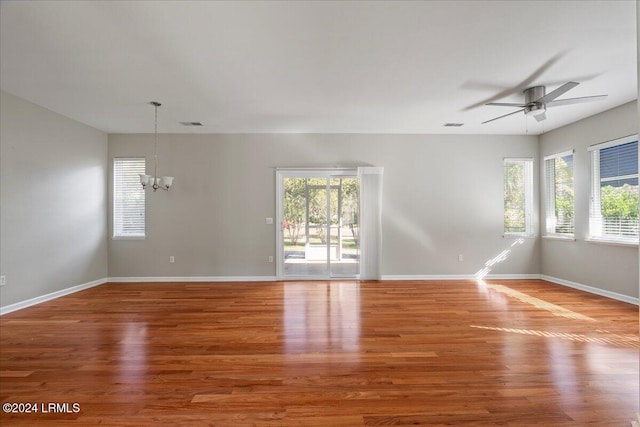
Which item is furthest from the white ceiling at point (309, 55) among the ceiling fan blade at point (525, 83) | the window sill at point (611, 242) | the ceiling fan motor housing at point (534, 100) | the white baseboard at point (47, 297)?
the white baseboard at point (47, 297)

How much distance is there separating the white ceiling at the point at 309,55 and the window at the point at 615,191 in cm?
69

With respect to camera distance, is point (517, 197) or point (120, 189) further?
point (517, 197)

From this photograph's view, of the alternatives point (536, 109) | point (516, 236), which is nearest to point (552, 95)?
point (536, 109)

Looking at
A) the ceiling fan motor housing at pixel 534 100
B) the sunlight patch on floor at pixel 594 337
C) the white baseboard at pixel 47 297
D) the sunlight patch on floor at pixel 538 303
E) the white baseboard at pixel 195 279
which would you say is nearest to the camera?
the sunlight patch on floor at pixel 594 337

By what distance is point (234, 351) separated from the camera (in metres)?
2.80

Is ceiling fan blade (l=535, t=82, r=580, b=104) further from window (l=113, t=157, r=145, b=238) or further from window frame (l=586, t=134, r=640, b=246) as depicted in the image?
window (l=113, t=157, r=145, b=238)

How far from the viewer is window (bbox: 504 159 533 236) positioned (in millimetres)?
6082

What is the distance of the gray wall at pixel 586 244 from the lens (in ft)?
14.5

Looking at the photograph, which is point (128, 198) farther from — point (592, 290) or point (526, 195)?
point (592, 290)

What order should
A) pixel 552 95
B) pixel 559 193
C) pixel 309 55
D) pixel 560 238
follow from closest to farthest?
pixel 309 55
pixel 552 95
pixel 560 238
pixel 559 193

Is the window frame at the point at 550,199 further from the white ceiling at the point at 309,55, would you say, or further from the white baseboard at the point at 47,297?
the white baseboard at the point at 47,297

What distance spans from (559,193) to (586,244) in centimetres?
107

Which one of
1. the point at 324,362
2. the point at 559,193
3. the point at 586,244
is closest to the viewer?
the point at 324,362

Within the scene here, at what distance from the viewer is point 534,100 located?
148 inches
